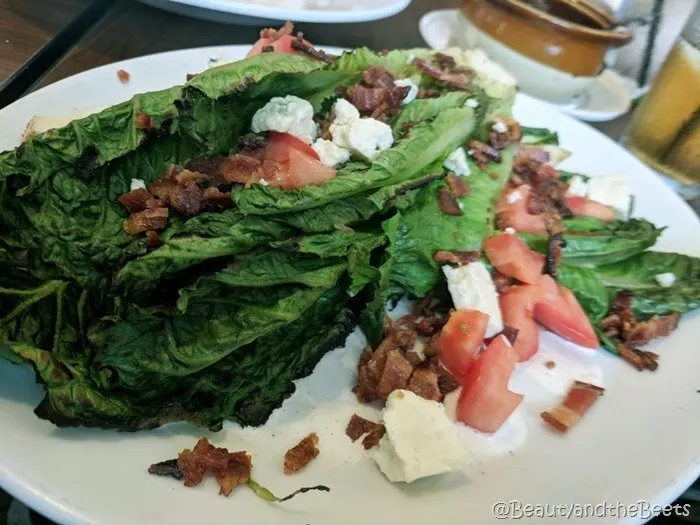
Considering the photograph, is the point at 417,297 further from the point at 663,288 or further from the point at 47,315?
the point at 47,315

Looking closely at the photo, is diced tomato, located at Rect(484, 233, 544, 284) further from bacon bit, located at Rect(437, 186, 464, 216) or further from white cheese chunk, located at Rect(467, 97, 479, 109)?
white cheese chunk, located at Rect(467, 97, 479, 109)

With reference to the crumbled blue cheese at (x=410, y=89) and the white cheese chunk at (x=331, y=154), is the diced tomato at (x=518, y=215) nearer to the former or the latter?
the crumbled blue cheese at (x=410, y=89)

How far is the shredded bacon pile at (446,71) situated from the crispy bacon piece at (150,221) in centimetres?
110

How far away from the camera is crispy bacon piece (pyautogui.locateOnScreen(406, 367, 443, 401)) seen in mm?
1528

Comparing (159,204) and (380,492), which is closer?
(380,492)

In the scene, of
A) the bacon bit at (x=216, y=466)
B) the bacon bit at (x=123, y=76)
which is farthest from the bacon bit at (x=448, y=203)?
the bacon bit at (x=123, y=76)

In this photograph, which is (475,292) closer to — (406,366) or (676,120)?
(406,366)

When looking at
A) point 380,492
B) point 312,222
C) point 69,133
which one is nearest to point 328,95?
point 312,222

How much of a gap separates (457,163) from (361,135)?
1.34 ft

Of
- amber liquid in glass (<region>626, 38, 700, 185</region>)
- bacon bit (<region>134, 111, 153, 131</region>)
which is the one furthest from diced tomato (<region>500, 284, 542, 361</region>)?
amber liquid in glass (<region>626, 38, 700, 185</region>)

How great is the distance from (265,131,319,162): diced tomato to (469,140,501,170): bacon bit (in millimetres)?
637

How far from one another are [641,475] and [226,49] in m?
2.13

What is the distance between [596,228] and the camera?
200 cm

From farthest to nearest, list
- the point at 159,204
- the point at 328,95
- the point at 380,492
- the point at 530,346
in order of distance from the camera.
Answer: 1. the point at 328,95
2. the point at 530,346
3. the point at 159,204
4. the point at 380,492
